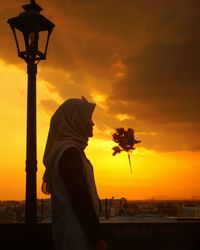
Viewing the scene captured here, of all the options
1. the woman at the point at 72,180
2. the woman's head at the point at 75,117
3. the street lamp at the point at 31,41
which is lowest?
the woman at the point at 72,180

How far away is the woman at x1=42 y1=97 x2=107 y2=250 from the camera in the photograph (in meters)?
3.55

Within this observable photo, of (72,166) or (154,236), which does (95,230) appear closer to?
(72,166)

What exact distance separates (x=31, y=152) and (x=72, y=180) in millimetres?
3501

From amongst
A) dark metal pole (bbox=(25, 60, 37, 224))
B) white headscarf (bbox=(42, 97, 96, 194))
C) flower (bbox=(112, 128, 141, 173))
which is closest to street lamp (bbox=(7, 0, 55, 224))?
dark metal pole (bbox=(25, 60, 37, 224))

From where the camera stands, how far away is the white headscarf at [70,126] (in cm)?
379

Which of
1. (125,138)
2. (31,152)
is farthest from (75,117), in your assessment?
(125,138)

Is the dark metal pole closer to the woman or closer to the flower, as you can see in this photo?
the woman

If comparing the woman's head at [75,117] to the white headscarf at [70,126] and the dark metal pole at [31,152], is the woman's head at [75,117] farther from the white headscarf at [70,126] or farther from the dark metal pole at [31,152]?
the dark metal pole at [31,152]

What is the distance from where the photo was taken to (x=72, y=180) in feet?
11.8

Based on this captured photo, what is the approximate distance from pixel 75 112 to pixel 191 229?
4015mm

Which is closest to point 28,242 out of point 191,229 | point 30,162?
point 30,162

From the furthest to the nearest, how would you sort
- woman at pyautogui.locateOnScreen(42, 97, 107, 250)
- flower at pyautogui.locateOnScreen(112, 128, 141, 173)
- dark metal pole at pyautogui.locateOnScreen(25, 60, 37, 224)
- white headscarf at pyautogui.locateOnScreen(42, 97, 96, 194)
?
flower at pyautogui.locateOnScreen(112, 128, 141, 173)
dark metal pole at pyautogui.locateOnScreen(25, 60, 37, 224)
white headscarf at pyautogui.locateOnScreen(42, 97, 96, 194)
woman at pyautogui.locateOnScreen(42, 97, 107, 250)

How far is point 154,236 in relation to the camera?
287 inches

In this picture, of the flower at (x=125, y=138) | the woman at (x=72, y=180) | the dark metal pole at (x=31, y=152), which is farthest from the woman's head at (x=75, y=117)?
the flower at (x=125, y=138)
